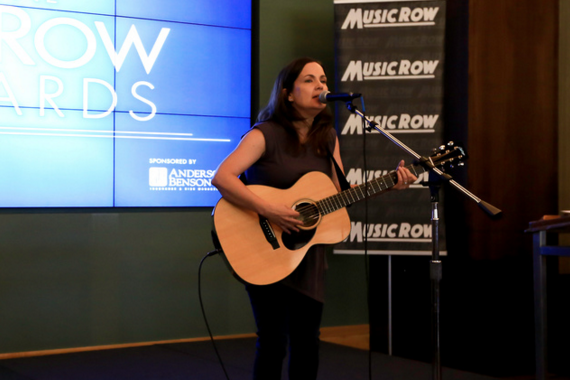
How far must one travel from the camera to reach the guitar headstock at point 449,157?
2.25 m

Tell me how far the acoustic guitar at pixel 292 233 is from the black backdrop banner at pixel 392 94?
152 centimetres

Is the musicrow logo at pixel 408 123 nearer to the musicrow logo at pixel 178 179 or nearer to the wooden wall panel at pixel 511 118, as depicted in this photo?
the wooden wall panel at pixel 511 118

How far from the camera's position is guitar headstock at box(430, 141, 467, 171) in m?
2.25

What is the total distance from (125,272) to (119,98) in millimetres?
1096

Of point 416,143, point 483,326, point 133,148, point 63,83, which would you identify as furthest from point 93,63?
point 483,326

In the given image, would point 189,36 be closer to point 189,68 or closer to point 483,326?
point 189,68

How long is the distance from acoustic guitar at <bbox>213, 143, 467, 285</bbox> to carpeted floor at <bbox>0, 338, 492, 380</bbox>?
1.32m

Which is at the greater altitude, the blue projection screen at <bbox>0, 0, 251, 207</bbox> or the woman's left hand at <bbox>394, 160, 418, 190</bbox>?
the blue projection screen at <bbox>0, 0, 251, 207</bbox>

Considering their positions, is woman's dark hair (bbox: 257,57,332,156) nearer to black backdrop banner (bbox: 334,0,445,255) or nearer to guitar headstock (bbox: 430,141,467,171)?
guitar headstock (bbox: 430,141,467,171)

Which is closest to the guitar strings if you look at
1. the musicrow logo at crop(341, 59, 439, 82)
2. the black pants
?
the black pants

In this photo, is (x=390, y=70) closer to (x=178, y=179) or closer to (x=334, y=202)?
(x=178, y=179)

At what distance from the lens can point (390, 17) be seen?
3885mm

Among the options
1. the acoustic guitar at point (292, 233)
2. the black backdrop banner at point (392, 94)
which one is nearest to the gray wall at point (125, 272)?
the black backdrop banner at point (392, 94)

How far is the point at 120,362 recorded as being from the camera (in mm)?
3551
